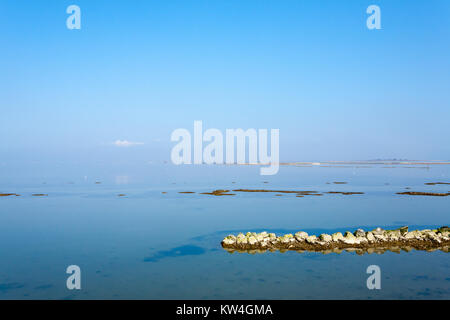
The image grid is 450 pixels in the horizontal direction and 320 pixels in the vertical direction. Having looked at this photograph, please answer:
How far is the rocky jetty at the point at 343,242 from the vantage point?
55.8 ft

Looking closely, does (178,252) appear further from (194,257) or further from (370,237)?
(370,237)

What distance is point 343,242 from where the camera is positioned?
682 inches

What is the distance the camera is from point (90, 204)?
33.9 m

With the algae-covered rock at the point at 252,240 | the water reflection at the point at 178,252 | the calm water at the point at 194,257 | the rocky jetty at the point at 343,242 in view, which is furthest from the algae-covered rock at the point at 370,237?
the water reflection at the point at 178,252

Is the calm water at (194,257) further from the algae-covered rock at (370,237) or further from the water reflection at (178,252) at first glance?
the algae-covered rock at (370,237)

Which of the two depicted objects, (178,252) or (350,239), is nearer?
(178,252)

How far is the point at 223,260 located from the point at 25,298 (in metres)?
7.25

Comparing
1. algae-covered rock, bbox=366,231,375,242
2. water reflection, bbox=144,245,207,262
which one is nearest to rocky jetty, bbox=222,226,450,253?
algae-covered rock, bbox=366,231,375,242

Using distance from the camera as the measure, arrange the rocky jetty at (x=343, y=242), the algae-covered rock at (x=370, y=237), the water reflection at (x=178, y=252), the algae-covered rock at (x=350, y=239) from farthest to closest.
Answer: the algae-covered rock at (x=370, y=237) < the algae-covered rock at (x=350, y=239) < the rocky jetty at (x=343, y=242) < the water reflection at (x=178, y=252)

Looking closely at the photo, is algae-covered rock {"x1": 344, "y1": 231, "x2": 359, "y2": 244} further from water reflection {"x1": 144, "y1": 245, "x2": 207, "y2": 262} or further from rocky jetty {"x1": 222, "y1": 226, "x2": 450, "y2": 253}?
water reflection {"x1": 144, "y1": 245, "x2": 207, "y2": 262}

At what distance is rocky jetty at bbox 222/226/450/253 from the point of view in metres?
17.0

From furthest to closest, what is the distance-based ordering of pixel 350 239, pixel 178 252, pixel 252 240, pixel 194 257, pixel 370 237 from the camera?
1. pixel 370 237
2. pixel 350 239
3. pixel 252 240
4. pixel 178 252
5. pixel 194 257

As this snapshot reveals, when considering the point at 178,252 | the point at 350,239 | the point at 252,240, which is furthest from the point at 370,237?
the point at 178,252

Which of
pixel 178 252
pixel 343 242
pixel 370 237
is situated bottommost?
pixel 178 252
